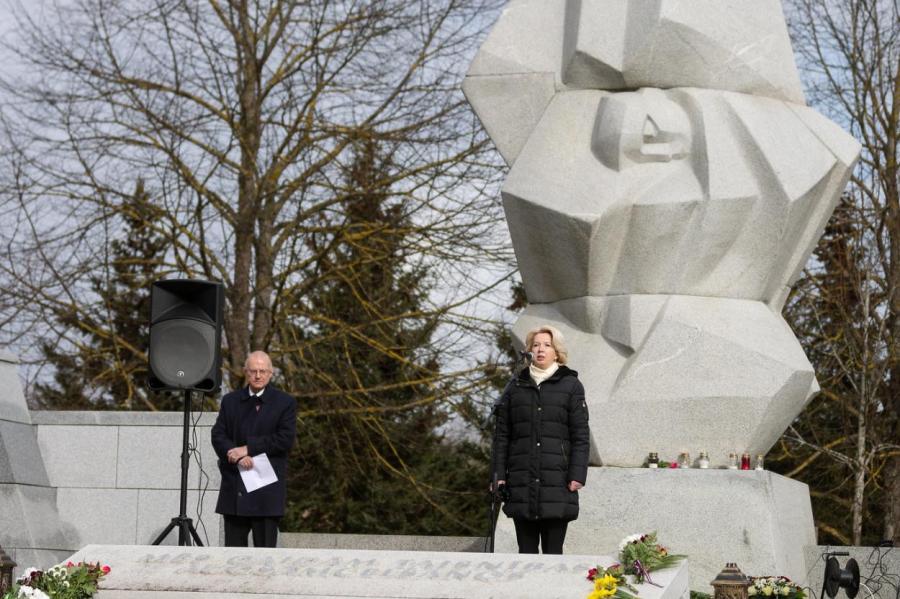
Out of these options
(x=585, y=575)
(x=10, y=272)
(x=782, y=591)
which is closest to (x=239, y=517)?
(x=585, y=575)

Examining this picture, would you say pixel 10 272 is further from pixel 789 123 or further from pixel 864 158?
pixel 864 158

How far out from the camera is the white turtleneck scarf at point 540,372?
6.82m

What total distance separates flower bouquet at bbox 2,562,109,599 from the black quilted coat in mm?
A: 1926

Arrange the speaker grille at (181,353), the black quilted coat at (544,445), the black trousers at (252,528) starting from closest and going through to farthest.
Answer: the black quilted coat at (544,445), the black trousers at (252,528), the speaker grille at (181,353)

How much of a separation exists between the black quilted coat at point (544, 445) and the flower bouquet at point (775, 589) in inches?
67.9

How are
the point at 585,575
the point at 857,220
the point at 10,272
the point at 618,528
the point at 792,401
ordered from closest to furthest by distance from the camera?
the point at 585,575 → the point at 618,528 → the point at 792,401 → the point at 10,272 → the point at 857,220

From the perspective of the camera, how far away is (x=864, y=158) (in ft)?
57.9

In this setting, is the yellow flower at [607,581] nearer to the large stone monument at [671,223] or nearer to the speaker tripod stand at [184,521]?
the speaker tripod stand at [184,521]

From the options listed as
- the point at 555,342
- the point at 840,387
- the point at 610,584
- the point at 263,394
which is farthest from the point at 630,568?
the point at 840,387

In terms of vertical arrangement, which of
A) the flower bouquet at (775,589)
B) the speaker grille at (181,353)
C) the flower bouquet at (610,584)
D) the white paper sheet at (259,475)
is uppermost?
the speaker grille at (181,353)

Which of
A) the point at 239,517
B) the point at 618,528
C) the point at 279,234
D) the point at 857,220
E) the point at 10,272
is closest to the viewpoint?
the point at 239,517

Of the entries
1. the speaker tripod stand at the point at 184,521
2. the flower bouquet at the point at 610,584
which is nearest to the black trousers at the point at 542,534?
the flower bouquet at the point at 610,584

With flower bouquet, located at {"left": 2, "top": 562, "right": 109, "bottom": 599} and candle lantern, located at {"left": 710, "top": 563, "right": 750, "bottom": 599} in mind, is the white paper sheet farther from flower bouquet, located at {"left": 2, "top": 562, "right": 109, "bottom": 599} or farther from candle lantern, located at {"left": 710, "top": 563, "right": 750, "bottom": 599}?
candle lantern, located at {"left": 710, "top": 563, "right": 750, "bottom": 599}

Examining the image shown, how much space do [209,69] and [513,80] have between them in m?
6.00
